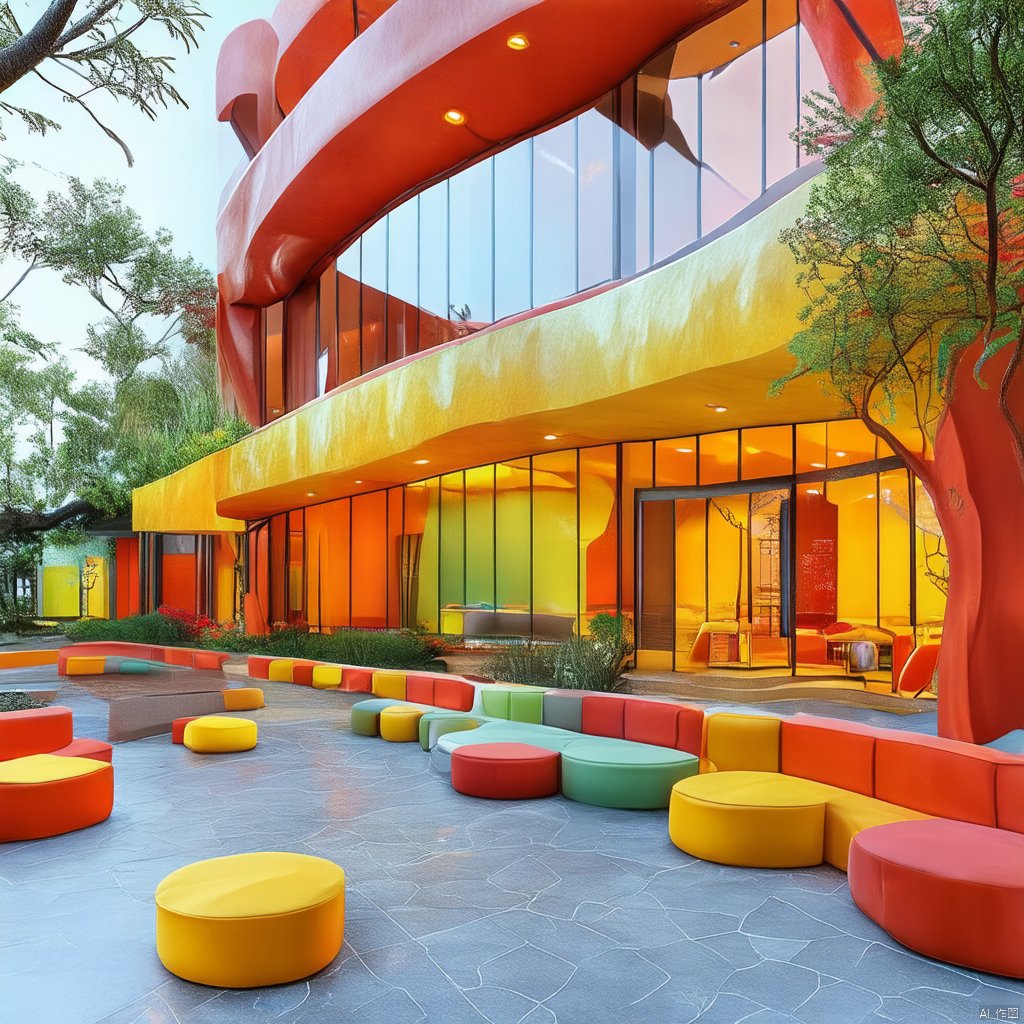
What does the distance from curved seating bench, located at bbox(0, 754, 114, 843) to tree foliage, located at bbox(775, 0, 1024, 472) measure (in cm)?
712

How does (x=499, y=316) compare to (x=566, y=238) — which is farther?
(x=499, y=316)

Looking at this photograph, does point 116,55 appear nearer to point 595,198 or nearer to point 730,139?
point 595,198

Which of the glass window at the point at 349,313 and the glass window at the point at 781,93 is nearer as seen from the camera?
the glass window at the point at 781,93

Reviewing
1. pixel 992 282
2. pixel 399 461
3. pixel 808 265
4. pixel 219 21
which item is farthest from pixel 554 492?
pixel 219 21

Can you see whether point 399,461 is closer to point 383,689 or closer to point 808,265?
point 383,689

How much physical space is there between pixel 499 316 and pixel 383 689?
26.3 ft

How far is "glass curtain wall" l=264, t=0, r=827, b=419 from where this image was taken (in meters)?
13.4

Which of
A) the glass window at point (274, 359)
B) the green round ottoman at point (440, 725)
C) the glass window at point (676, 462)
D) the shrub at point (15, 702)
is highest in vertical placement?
the glass window at point (274, 359)

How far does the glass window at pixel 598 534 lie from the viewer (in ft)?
55.0

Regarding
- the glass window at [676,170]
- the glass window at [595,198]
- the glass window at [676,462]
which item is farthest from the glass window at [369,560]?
the glass window at [676,170]

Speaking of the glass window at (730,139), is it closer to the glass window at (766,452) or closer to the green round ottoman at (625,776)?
the glass window at (766,452)

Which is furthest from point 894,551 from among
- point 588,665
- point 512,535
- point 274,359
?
point 274,359

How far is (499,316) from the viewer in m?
17.9

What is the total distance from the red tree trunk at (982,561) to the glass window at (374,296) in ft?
50.6
